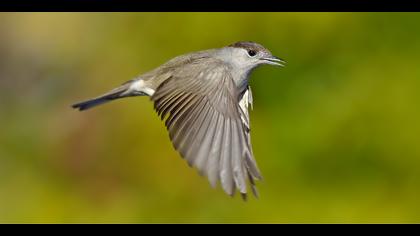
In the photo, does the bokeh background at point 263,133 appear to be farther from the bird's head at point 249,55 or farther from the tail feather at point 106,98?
the tail feather at point 106,98

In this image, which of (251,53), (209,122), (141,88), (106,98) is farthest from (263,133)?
(209,122)

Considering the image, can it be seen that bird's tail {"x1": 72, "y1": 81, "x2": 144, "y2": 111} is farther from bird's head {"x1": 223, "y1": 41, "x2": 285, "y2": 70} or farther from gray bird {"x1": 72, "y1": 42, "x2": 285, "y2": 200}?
bird's head {"x1": 223, "y1": 41, "x2": 285, "y2": 70}

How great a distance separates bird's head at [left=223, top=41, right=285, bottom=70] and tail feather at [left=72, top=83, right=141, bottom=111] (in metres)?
0.53

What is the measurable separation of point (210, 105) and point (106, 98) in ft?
1.68

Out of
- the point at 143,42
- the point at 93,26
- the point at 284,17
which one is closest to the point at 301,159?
the point at 284,17

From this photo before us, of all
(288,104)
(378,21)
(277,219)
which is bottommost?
(277,219)

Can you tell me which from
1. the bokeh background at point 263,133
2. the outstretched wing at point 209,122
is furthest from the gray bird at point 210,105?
the bokeh background at point 263,133

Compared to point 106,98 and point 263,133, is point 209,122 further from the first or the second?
point 263,133

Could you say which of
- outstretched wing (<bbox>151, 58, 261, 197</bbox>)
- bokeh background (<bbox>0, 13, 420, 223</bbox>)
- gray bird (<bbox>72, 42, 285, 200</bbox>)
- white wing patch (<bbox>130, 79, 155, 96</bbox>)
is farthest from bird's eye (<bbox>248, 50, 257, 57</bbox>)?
bokeh background (<bbox>0, 13, 420, 223</bbox>)

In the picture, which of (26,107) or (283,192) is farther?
(26,107)

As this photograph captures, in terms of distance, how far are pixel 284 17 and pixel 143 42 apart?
4.31ft
